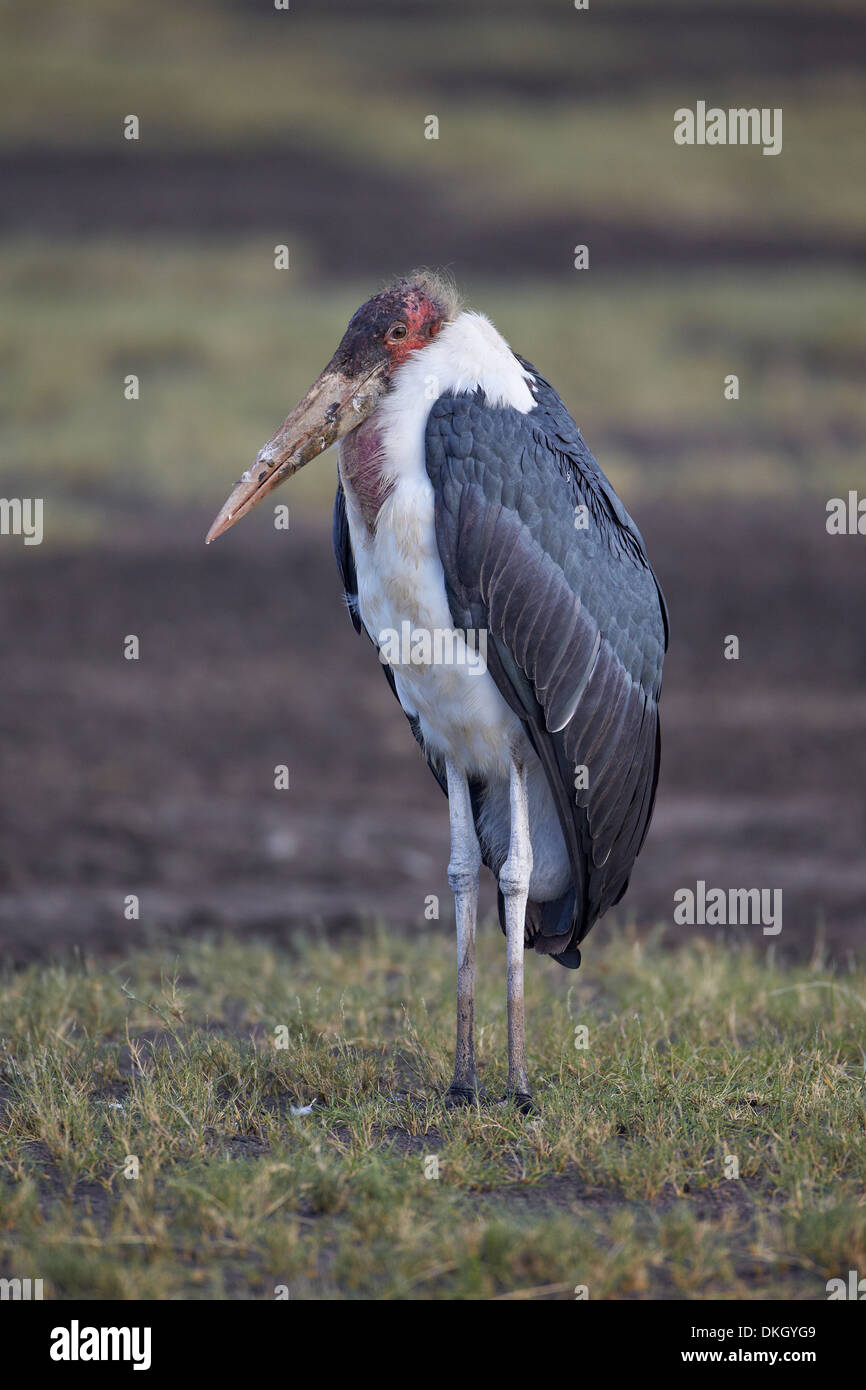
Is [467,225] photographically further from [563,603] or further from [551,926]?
[563,603]

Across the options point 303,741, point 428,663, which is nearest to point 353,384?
point 428,663

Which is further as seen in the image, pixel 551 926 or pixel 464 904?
pixel 551 926

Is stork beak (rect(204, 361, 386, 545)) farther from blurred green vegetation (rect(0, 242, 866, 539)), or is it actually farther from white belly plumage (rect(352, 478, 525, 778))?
blurred green vegetation (rect(0, 242, 866, 539))

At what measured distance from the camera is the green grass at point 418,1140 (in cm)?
348

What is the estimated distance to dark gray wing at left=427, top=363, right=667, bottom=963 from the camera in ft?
13.8

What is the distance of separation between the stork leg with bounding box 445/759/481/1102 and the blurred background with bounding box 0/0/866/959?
168cm

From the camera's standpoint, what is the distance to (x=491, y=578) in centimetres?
421

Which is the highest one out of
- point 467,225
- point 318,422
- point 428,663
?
point 467,225

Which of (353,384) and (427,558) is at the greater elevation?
(353,384)

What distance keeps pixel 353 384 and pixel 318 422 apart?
13 cm

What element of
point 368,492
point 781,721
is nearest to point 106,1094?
point 368,492

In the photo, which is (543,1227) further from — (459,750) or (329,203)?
(329,203)

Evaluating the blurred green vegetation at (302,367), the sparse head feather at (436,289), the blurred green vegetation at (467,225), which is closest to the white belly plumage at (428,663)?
the sparse head feather at (436,289)

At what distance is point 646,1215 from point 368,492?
73.8 inches
